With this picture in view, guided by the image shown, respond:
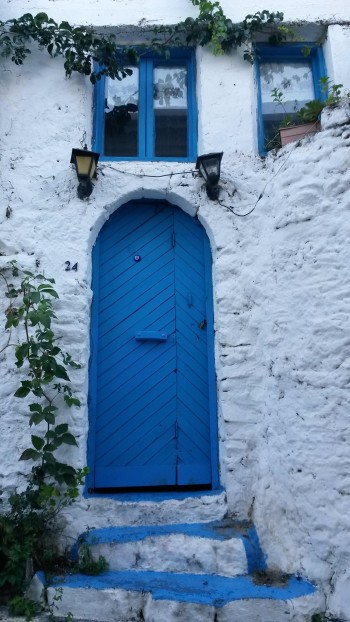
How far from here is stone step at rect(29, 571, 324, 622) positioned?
9.25ft

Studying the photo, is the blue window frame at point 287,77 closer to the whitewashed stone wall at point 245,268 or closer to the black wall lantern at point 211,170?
the whitewashed stone wall at point 245,268

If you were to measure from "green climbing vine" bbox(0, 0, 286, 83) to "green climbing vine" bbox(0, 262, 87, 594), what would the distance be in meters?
2.08

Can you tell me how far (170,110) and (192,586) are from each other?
413 cm

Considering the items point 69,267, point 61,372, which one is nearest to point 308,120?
point 69,267

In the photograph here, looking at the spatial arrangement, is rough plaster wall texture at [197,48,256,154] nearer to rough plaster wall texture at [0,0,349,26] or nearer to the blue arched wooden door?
rough plaster wall texture at [0,0,349,26]

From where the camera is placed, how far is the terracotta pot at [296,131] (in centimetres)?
405

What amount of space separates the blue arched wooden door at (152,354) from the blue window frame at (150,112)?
60 centimetres

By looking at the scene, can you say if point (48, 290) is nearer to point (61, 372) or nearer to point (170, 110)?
point (61, 372)

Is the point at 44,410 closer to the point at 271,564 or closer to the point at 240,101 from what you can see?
the point at 271,564

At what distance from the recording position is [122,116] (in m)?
4.77

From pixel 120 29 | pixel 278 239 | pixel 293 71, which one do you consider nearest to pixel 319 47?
pixel 293 71

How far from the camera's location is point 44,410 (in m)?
3.57

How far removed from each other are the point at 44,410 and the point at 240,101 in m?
3.32

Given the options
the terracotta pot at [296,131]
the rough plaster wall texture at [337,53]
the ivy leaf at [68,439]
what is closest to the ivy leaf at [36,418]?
the ivy leaf at [68,439]
